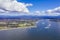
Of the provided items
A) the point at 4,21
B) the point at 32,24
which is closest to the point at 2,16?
the point at 4,21

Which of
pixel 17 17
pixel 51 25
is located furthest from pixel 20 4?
pixel 51 25

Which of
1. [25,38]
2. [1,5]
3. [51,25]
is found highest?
[1,5]

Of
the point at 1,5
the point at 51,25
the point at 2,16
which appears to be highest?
the point at 1,5

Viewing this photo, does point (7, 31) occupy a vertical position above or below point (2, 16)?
below

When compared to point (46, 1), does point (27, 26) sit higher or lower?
lower

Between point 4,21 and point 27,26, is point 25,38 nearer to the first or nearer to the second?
point 27,26

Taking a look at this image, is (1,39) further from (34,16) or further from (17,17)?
(34,16)
